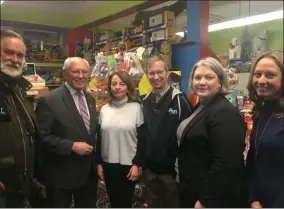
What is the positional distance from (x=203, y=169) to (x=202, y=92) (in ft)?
1.46

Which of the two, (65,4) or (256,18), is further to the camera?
(256,18)

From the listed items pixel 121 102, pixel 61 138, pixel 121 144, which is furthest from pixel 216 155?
pixel 61 138

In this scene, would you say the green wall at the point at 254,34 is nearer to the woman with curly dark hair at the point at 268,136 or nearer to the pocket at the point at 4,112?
the woman with curly dark hair at the point at 268,136

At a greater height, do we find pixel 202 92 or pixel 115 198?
pixel 202 92

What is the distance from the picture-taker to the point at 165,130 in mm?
1964

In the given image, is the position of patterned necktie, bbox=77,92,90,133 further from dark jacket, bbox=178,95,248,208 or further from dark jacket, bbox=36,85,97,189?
dark jacket, bbox=178,95,248,208

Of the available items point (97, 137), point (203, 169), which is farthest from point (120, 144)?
point (203, 169)

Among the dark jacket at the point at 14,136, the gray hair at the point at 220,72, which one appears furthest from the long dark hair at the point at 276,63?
the dark jacket at the point at 14,136

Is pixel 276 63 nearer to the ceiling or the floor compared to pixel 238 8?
nearer to the floor

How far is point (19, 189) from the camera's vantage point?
146 cm

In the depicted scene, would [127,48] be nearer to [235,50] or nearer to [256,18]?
[235,50]

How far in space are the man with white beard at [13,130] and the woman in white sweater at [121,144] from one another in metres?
0.61

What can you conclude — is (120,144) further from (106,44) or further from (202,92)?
(106,44)

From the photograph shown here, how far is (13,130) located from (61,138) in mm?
416
